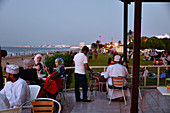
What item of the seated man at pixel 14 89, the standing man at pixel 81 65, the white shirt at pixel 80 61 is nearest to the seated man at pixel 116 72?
the standing man at pixel 81 65

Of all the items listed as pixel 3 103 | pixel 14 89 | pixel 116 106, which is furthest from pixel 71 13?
pixel 3 103

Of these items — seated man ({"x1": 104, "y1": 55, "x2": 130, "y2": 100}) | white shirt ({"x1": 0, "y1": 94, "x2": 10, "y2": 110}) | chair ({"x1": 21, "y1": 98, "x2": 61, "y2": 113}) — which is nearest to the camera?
white shirt ({"x1": 0, "y1": 94, "x2": 10, "y2": 110})

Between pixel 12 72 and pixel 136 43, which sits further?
pixel 136 43


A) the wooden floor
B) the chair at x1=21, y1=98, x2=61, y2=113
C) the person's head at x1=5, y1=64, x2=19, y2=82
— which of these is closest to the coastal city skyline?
the person's head at x1=5, y1=64, x2=19, y2=82

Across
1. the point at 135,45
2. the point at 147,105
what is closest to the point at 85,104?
the point at 147,105

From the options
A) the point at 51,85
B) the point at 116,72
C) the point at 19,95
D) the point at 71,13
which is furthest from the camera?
the point at 71,13

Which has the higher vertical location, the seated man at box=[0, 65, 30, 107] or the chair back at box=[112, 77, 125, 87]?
the seated man at box=[0, 65, 30, 107]

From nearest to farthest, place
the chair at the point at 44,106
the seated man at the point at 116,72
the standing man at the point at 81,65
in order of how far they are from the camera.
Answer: the chair at the point at 44,106 < the standing man at the point at 81,65 < the seated man at the point at 116,72

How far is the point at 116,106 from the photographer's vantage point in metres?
4.86

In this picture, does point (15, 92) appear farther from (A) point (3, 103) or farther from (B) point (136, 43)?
(B) point (136, 43)

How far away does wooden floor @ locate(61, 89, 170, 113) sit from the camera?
4505mm

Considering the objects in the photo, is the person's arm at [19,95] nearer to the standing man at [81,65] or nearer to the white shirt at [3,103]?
the white shirt at [3,103]

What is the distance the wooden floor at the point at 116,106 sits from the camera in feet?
14.8

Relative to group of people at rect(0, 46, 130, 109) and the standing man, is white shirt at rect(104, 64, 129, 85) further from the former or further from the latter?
the standing man
